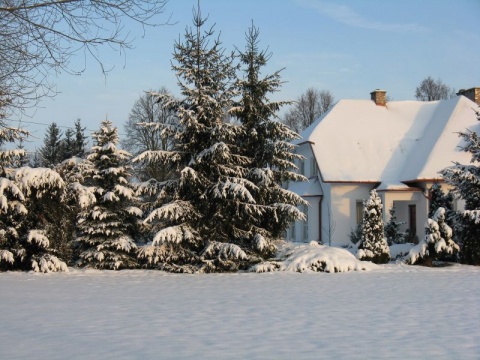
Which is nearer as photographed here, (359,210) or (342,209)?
(342,209)

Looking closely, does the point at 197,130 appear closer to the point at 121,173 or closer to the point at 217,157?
the point at 217,157

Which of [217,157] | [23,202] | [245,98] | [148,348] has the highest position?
[245,98]

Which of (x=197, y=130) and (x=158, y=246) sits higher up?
(x=197, y=130)

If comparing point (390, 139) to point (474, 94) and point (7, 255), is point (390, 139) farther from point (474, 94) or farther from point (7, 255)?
point (7, 255)

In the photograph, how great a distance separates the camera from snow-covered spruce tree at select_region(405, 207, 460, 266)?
17484mm

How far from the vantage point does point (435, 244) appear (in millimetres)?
17531

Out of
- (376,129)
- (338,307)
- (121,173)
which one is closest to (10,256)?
(121,173)

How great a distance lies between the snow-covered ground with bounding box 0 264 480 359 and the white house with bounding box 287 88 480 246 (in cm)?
1084

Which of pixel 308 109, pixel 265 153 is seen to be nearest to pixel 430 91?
pixel 308 109

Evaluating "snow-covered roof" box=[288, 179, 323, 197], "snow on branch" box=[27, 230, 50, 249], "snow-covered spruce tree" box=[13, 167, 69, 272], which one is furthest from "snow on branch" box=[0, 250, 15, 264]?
"snow-covered roof" box=[288, 179, 323, 197]

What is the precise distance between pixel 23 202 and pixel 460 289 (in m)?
12.7

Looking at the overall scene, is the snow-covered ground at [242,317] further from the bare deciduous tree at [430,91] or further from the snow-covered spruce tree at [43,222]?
the bare deciduous tree at [430,91]

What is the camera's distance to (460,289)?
1241cm

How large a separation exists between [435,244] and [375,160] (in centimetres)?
1059
